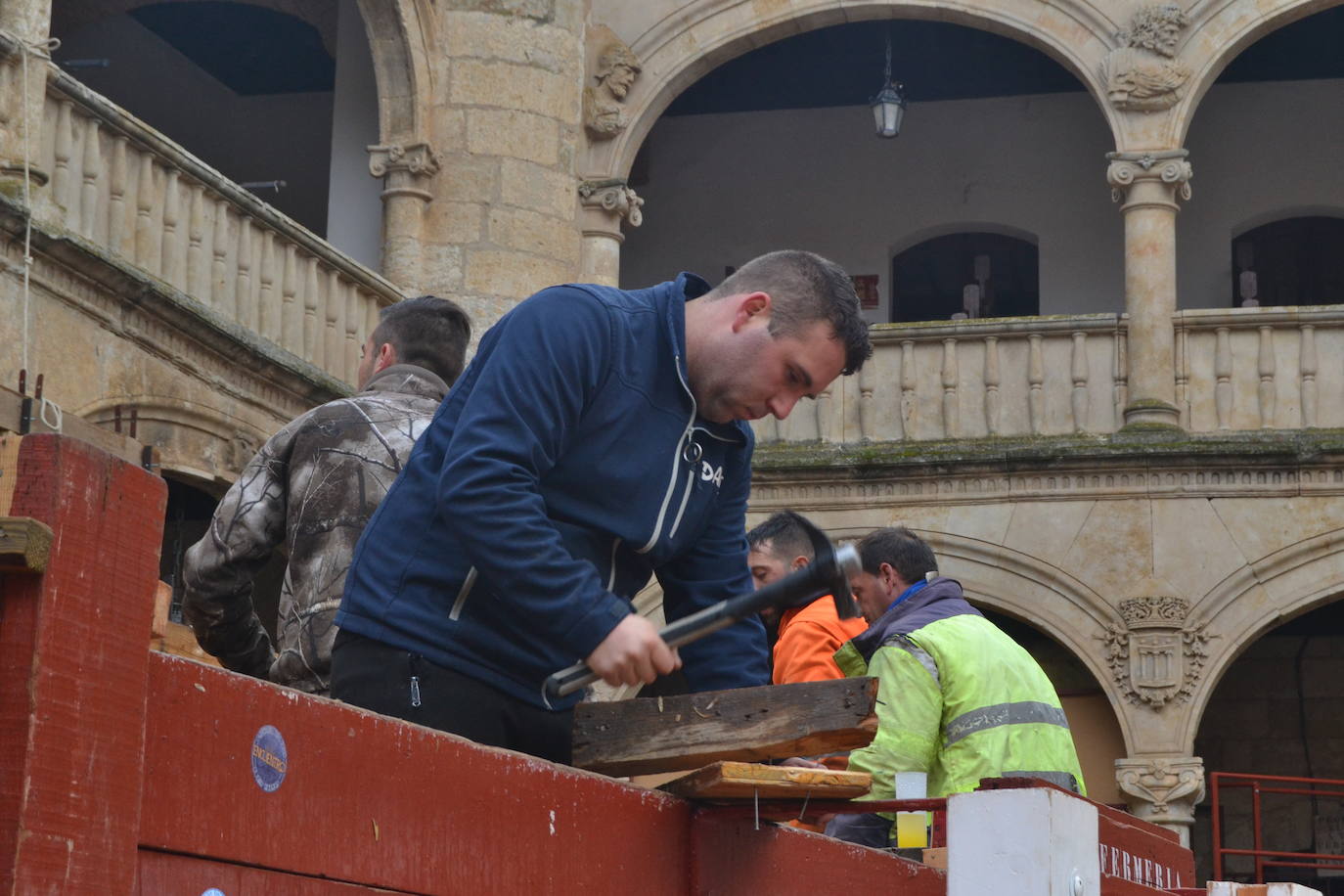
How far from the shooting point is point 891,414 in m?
13.0

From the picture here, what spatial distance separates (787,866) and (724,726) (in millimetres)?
253

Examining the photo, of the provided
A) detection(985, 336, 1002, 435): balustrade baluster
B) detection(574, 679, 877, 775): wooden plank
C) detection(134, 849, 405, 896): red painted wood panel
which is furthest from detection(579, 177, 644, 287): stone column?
detection(134, 849, 405, 896): red painted wood panel

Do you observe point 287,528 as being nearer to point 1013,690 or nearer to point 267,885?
point 1013,690

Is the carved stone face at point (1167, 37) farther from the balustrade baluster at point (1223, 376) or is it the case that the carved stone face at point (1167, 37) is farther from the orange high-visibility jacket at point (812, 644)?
the orange high-visibility jacket at point (812, 644)

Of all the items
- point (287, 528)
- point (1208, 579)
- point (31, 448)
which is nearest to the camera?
point (31, 448)

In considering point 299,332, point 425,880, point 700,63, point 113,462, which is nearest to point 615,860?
point 425,880

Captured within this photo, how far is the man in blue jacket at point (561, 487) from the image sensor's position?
9.70 ft

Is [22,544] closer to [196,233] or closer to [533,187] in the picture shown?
[196,233]

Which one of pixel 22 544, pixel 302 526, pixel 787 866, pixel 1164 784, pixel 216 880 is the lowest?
pixel 216 880

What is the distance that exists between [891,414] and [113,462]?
1130cm

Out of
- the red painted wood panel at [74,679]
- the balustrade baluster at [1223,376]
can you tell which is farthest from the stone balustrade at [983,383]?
the red painted wood panel at [74,679]

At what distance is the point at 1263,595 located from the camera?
486 inches

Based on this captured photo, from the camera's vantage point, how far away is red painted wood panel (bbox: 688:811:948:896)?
2.84m

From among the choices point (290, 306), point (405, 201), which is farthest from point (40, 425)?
point (405, 201)
